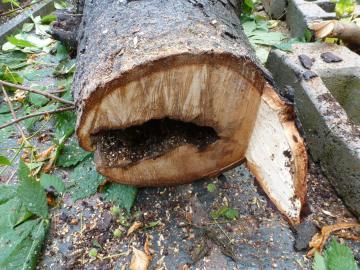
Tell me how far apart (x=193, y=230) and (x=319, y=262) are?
0.53m

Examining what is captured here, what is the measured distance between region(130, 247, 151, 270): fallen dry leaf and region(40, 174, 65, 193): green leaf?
21.3 inches

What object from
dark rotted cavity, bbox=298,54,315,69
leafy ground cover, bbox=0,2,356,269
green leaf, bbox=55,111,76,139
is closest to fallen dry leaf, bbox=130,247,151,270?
leafy ground cover, bbox=0,2,356,269

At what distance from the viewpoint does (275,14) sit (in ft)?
10.1

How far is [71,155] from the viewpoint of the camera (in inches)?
75.7

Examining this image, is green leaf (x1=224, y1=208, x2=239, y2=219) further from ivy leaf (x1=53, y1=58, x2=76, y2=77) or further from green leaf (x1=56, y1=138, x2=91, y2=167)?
ivy leaf (x1=53, y1=58, x2=76, y2=77)

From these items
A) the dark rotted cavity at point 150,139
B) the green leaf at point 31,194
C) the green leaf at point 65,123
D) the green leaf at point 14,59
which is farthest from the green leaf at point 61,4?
the dark rotted cavity at point 150,139

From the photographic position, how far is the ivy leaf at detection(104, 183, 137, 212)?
1.63 m

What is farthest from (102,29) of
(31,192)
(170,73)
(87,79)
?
(31,192)

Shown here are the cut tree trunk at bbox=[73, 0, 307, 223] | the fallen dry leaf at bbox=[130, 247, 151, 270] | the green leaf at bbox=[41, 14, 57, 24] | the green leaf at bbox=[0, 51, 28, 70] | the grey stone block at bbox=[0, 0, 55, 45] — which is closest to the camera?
the cut tree trunk at bbox=[73, 0, 307, 223]

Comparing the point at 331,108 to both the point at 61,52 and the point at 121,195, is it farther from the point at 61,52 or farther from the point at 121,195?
the point at 61,52

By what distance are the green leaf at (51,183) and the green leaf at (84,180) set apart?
0.05 metres

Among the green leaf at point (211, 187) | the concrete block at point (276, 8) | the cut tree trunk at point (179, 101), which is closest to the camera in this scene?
the cut tree trunk at point (179, 101)

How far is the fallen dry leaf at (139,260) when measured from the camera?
55.9 inches

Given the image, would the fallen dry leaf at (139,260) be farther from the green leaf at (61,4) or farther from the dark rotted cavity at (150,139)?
the green leaf at (61,4)
